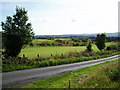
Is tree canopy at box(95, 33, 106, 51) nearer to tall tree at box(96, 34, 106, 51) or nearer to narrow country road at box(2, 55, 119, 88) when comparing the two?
tall tree at box(96, 34, 106, 51)

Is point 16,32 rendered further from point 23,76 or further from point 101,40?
point 101,40

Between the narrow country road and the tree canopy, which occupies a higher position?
the tree canopy

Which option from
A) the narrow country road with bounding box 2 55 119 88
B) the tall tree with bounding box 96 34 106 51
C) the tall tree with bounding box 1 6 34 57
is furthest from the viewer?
the tall tree with bounding box 96 34 106 51

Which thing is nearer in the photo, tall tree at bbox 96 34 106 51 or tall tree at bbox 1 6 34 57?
tall tree at bbox 1 6 34 57

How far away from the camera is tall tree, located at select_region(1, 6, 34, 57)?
61.4 ft

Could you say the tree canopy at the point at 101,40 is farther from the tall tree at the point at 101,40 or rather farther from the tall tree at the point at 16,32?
the tall tree at the point at 16,32

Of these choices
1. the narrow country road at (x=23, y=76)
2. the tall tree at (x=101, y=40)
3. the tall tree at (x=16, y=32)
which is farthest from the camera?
the tall tree at (x=101, y=40)

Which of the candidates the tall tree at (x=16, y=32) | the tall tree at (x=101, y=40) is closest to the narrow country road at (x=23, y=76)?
the tall tree at (x=16, y=32)

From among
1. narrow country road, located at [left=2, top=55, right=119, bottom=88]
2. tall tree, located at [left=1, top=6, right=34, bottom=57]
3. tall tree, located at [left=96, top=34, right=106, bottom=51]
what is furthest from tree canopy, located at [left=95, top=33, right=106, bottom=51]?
narrow country road, located at [left=2, top=55, right=119, bottom=88]

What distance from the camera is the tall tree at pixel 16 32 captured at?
18703 mm

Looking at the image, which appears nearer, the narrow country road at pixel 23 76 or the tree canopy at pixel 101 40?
the narrow country road at pixel 23 76

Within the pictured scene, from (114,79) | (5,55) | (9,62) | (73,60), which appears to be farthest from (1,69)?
(73,60)

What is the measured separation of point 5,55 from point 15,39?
2.39 metres

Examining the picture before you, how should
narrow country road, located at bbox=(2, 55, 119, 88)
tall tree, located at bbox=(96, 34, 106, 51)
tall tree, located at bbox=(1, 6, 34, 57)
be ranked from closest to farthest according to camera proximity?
narrow country road, located at bbox=(2, 55, 119, 88)
tall tree, located at bbox=(1, 6, 34, 57)
tall tree, located at bbox=(96, 34, 106, 51)
